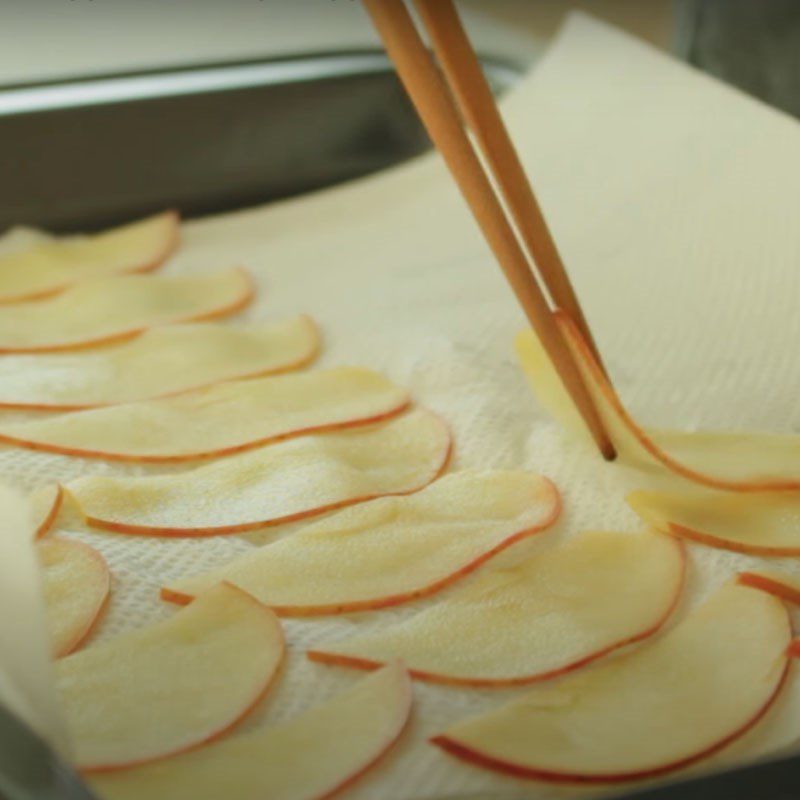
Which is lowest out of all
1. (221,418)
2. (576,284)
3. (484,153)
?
(576,284)

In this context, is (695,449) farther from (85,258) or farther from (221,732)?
(85,258)

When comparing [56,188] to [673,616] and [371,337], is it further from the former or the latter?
[673,616]

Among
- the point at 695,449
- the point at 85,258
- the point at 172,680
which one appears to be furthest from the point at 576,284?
the point at 172,680

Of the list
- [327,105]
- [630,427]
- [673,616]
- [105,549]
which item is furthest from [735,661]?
[327,105]

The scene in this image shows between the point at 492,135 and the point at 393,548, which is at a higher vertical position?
the point at 492,135

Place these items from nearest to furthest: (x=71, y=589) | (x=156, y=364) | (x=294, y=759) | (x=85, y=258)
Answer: (x=294, y=759), (x=71, y=589), (x=156, y=364), (x=85, y=258)

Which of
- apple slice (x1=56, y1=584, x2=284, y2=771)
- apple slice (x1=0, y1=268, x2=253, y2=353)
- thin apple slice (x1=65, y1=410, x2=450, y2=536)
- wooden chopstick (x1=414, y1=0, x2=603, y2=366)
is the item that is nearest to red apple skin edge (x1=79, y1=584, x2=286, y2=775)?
apple slice (x1=56, y1=584, x2=284, y2=771)
